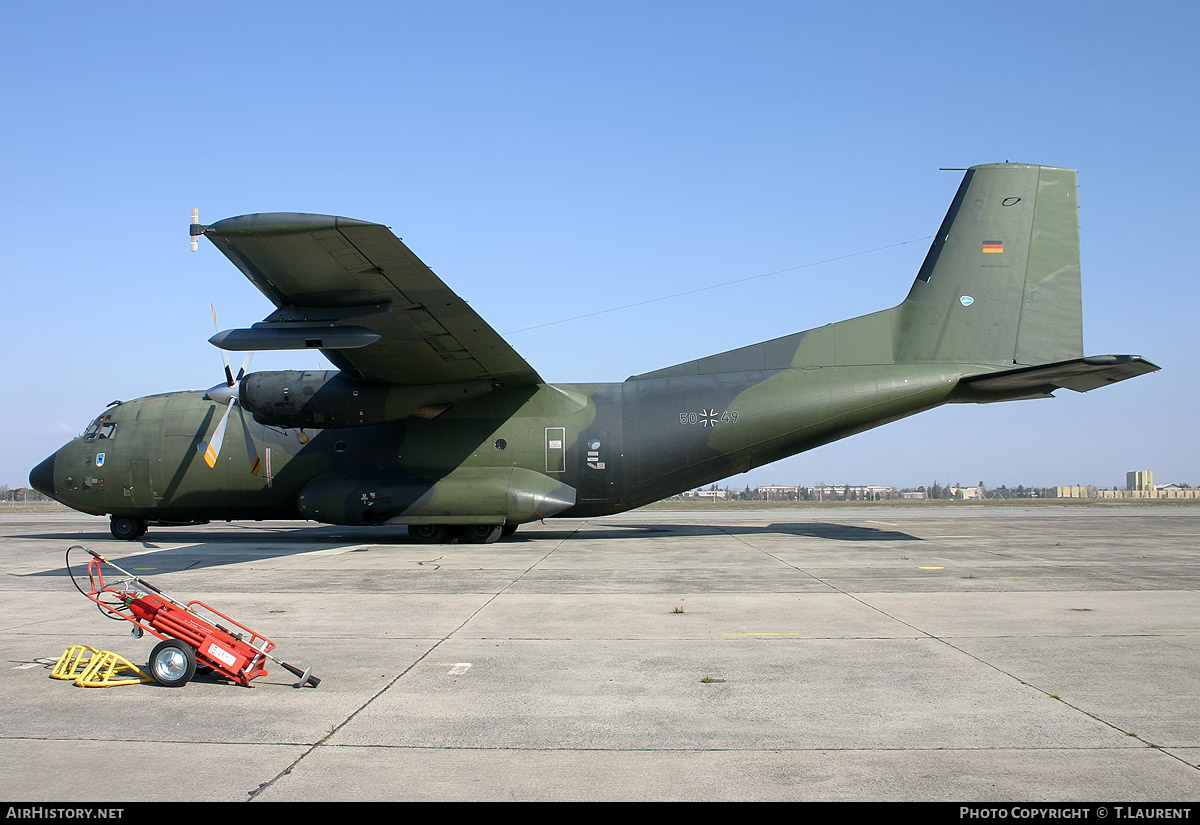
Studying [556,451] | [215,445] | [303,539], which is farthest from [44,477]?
[556,451]

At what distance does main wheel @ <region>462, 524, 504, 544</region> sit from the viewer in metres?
19.4

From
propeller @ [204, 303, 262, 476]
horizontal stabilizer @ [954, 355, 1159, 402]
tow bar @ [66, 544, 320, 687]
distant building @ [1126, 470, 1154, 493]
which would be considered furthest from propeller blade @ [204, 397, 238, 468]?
distant building @ [1126, 470, 1154, 493]

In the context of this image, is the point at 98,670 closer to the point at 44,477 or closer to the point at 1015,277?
the point at 44,477

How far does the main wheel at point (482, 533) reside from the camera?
19.4 meters

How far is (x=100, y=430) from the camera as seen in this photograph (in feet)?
68.4

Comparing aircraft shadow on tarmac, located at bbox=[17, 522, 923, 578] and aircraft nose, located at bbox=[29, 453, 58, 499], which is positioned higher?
aircraft nose, located at bbox=[29, 453, 58, 499]

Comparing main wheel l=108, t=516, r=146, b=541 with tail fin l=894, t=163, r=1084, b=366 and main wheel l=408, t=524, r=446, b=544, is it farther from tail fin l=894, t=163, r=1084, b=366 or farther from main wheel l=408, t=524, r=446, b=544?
tail fin l=894, t=163, r=1084, b=366

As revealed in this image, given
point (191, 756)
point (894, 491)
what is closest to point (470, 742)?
point (191, 756)

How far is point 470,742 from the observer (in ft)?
17.3

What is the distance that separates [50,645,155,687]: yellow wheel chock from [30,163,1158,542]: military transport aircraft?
1014 cm

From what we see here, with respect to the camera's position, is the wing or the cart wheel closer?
the cart wheel

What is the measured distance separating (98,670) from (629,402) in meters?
13.4

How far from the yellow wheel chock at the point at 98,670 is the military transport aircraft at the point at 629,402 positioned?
33.3 ft
